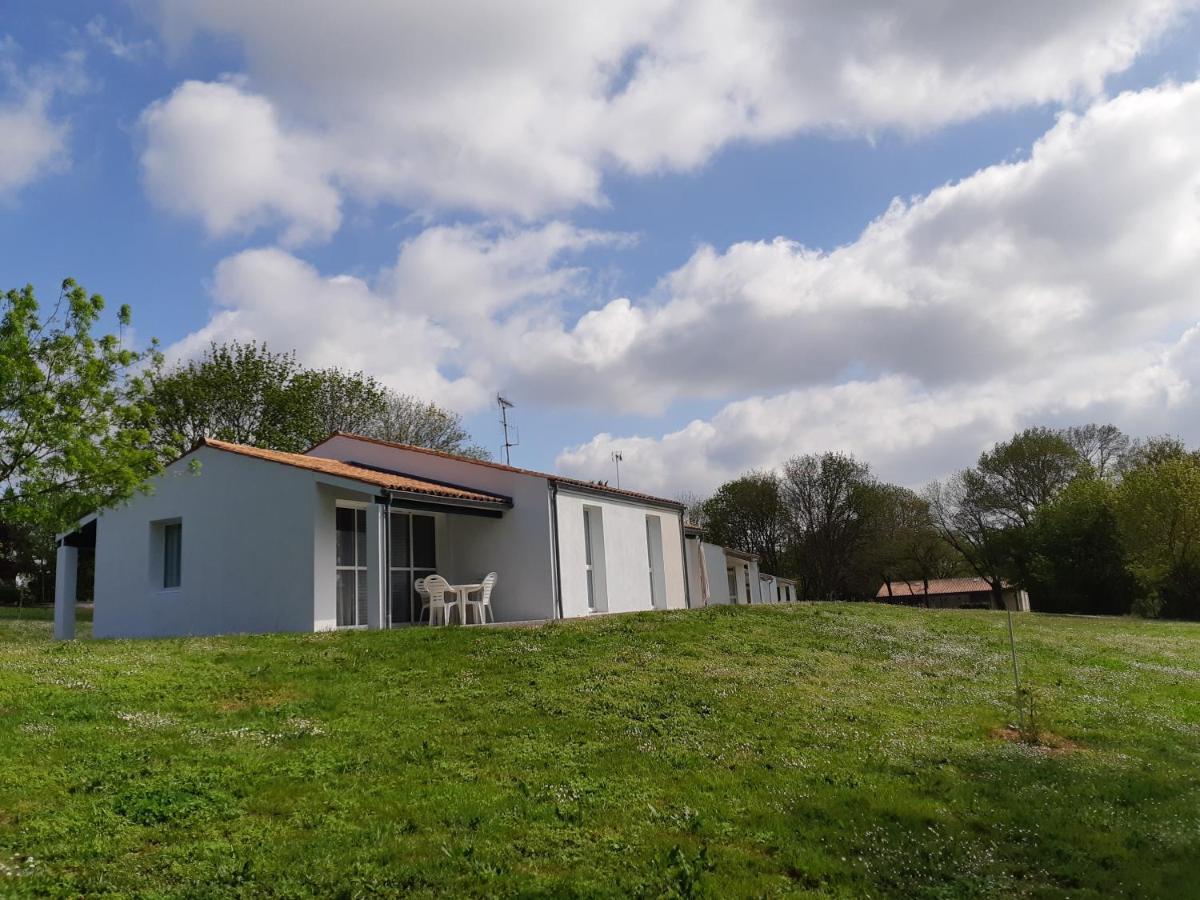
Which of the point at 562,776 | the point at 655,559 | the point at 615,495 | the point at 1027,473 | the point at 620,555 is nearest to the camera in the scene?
the point at 562,776

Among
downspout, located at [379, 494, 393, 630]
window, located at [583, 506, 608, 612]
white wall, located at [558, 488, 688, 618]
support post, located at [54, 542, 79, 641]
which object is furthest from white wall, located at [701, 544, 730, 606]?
support post, located at [54, 542, 79, 641]

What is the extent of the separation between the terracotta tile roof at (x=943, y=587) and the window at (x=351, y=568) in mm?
52079

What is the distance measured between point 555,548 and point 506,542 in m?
1.33

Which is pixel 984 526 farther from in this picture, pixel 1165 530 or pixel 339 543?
pixel 339 543

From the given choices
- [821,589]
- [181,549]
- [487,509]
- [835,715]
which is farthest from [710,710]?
[821,589]

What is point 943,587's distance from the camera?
67.6m

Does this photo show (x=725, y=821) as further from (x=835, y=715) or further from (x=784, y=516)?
(x=784, y=516)

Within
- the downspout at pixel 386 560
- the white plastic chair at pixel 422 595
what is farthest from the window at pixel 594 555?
the downspout at pixel 386 560

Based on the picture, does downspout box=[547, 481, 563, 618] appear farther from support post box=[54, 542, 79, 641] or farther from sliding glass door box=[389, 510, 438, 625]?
support post box=[54, 542, 79, 641]

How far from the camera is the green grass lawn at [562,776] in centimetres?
532

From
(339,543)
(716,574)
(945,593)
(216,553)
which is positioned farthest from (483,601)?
(945,593)

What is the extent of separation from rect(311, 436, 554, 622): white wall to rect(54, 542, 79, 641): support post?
28.8 ft

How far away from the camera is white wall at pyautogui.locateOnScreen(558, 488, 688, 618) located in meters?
20.8

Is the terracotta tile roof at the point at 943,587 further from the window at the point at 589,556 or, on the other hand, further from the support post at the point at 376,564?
the support post at the point at 376,564
